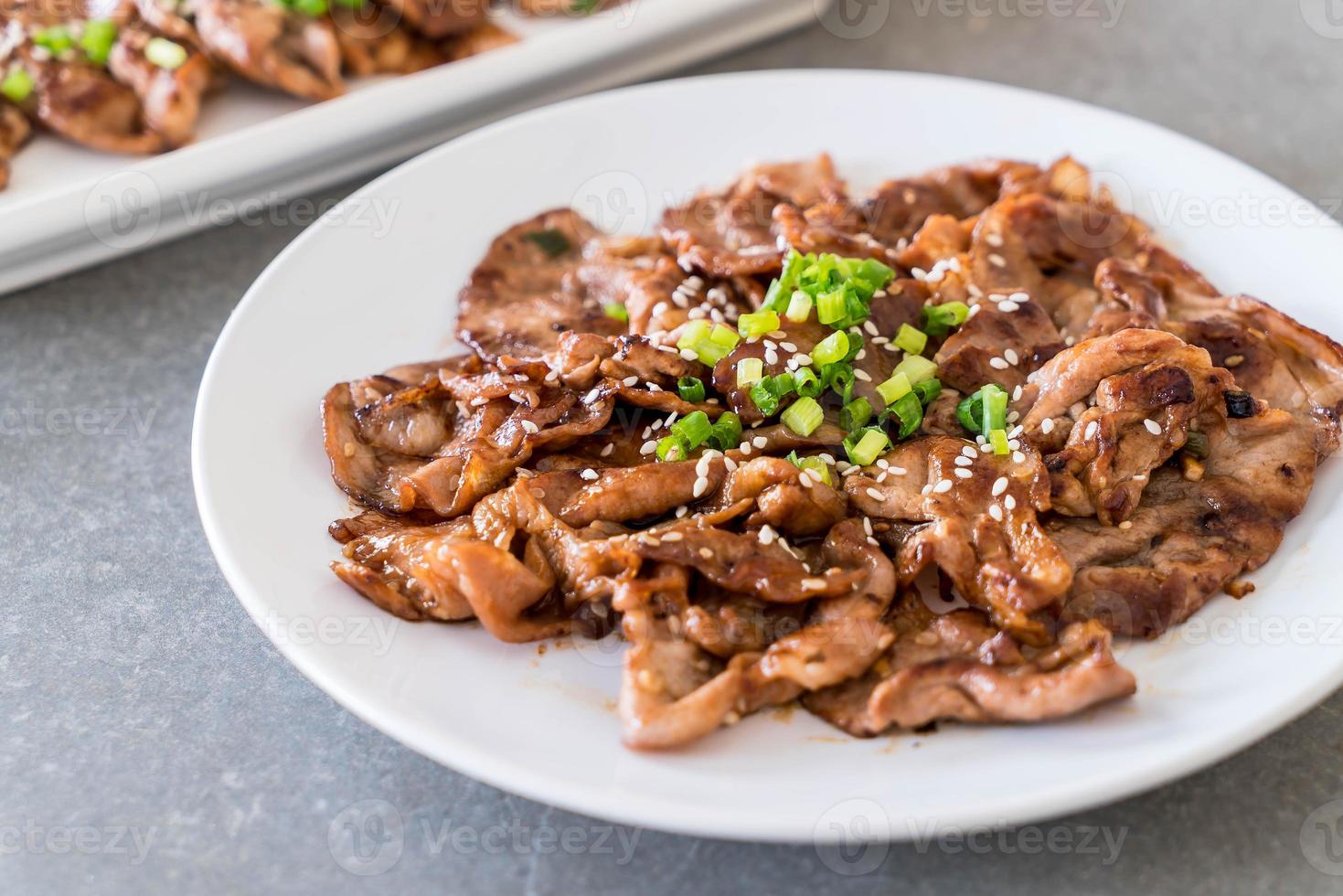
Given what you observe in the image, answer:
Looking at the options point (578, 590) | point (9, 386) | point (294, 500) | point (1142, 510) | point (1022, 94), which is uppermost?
point (1022, 94)

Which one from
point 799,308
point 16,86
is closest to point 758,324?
point 799,308

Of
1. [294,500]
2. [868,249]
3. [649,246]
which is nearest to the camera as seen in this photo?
[294,500]

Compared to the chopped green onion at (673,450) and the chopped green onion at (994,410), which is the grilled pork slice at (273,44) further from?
the chopped green onion at (994,410)

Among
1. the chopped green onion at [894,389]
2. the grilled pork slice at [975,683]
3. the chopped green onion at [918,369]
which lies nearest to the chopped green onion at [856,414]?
the chopped green onion at [894,389]

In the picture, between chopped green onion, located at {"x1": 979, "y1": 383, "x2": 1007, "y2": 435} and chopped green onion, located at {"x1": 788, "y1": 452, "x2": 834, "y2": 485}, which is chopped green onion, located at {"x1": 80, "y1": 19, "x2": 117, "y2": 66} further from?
chopped green onion, located at {"x1": 979, "y1": 383, "x2": 1007, "y2": 435}

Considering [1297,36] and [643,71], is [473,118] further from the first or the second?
[1297,36]

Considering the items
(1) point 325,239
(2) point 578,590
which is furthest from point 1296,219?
(1) point 325,239

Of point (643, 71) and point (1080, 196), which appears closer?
point (1080, 196)
